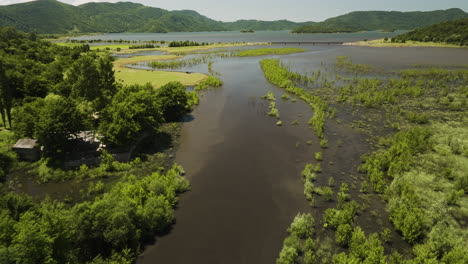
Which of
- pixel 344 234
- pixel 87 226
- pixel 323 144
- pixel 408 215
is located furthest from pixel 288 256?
pixel 323 144

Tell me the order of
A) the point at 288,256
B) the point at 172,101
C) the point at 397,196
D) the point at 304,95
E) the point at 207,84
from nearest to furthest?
the point at 288,256 < the point at 397,196 < the point at 172,101 < the point at 304,95 < the point at 207,84

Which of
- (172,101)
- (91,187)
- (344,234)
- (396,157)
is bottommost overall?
(344,234)

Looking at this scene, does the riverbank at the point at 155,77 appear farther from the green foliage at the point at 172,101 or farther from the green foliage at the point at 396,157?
the green foliage at the point at 396,157

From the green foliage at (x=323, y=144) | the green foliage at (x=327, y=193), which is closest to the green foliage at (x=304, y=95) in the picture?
the green foliage at (x=323, y=144)

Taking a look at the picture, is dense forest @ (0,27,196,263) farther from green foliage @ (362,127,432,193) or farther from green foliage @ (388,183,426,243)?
green foliage @ (362,127,432,193)

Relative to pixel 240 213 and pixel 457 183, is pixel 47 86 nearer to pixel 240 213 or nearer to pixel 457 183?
pixel 240 213

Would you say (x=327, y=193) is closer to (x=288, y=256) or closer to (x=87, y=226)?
(x=288, y=256)

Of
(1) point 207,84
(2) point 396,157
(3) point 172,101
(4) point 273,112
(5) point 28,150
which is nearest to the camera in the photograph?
(2) point 396,157
